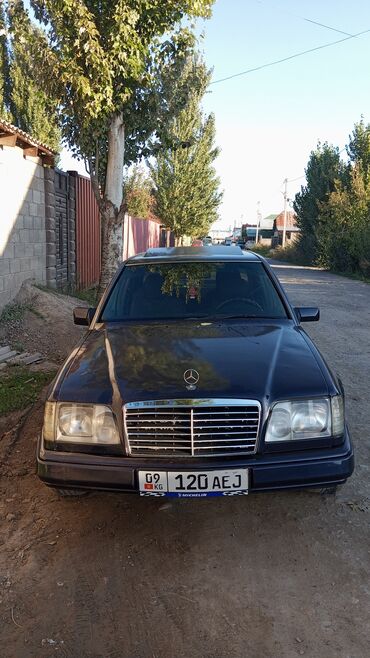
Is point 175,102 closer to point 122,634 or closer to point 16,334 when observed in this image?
point 16,334

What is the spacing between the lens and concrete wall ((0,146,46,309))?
26.9ft

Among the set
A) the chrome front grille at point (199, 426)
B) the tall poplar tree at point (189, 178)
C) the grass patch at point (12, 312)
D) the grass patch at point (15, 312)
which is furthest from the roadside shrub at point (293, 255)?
the chrome front grille at point (199, 426)

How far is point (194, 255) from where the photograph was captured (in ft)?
15.6

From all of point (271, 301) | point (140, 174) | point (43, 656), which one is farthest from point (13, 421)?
point (140, 174)

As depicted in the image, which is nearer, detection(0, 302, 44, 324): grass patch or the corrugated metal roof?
the corrugated metal roof

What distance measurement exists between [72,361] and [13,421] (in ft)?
6.20

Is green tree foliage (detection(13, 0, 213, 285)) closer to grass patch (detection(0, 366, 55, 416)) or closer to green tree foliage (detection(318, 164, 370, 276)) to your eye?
grass patch (detection(0, 366, 55, 416))

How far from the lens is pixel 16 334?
25.3ft

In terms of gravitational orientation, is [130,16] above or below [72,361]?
above

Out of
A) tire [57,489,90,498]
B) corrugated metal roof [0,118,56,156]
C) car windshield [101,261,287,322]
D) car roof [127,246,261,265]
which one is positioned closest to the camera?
tire [57,489,90,498]

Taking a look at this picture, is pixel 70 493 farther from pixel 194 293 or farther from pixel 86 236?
pixel 86 236

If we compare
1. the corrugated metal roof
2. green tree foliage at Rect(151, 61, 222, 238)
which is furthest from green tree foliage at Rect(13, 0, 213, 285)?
green tree foliage at Rect(151, 61, 222, 238)

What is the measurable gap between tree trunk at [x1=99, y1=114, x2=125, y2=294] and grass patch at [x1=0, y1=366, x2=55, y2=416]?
415 cm

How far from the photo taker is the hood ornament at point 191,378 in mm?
2771
